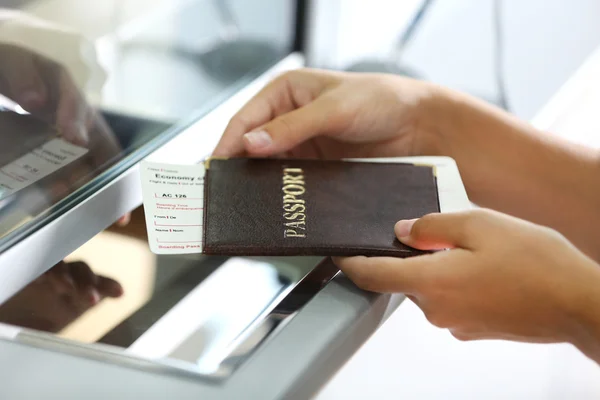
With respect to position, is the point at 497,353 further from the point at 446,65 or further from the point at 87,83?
the point at 446,65

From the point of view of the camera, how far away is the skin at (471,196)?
0.47 m

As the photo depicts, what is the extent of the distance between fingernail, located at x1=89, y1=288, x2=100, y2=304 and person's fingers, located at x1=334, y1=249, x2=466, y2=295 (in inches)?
8.0

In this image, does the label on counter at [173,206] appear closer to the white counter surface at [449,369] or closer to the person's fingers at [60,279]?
the person's fingers at [60,279]

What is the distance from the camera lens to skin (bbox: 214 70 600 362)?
47 cm

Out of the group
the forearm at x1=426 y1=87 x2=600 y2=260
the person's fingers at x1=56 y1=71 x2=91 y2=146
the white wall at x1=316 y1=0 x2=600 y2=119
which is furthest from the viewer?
the white wall at x1=316 y1=0 x2=600 y2=119

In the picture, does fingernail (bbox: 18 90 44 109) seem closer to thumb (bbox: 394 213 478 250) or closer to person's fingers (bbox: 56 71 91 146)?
person's fingers (bbox: 56 71 91 146)

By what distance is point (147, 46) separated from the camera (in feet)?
2.29

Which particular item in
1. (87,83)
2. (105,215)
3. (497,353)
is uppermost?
(87,83)

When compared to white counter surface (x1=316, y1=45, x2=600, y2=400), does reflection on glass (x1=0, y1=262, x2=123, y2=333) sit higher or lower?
higher

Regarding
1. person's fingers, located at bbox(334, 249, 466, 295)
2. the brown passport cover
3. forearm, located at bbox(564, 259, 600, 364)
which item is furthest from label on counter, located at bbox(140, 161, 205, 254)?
forearm, located at bbox(564, 259, 600, 364)

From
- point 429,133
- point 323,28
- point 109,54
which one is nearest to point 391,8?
point 323,28

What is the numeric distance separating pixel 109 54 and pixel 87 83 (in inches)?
2.0

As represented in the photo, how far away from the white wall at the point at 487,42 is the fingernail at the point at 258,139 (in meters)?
0.46

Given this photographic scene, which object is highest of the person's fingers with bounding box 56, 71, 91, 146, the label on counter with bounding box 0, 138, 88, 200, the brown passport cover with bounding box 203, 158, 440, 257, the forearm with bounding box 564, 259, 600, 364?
the person's fingers with bounding box 56, 71, 91, 146
